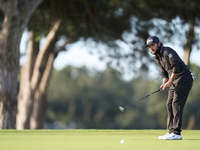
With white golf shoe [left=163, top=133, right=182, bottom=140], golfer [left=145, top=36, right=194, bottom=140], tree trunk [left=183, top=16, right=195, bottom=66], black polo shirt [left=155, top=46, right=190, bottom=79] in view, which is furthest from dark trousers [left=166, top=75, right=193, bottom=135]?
tree trunk [left=183, top=16, right=195, bottom=66]

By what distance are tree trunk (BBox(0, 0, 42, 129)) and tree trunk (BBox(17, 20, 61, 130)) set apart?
277 inches

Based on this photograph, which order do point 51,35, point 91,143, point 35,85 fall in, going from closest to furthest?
point 91,143, point 51,35, point 35,85

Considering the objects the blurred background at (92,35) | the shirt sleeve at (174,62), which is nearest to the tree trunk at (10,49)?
the blurred background at (92,35)

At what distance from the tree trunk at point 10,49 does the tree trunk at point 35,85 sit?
7.03m

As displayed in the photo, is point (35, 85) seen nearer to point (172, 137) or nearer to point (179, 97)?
point (179, 97)

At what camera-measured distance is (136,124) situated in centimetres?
7131

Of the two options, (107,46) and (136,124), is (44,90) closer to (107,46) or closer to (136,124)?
(107,46)

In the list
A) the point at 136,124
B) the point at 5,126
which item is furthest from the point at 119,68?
the point at 136,124

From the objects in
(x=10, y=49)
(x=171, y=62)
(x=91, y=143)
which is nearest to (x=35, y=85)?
(x=10, y=49)

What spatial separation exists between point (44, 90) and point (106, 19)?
5495mm

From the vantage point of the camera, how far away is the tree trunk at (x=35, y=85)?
69.2ft

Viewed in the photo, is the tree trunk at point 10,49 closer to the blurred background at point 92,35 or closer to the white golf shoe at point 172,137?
the blurred background at point 92,35

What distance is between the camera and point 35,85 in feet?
71.4

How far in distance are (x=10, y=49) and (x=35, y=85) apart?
8627mm
